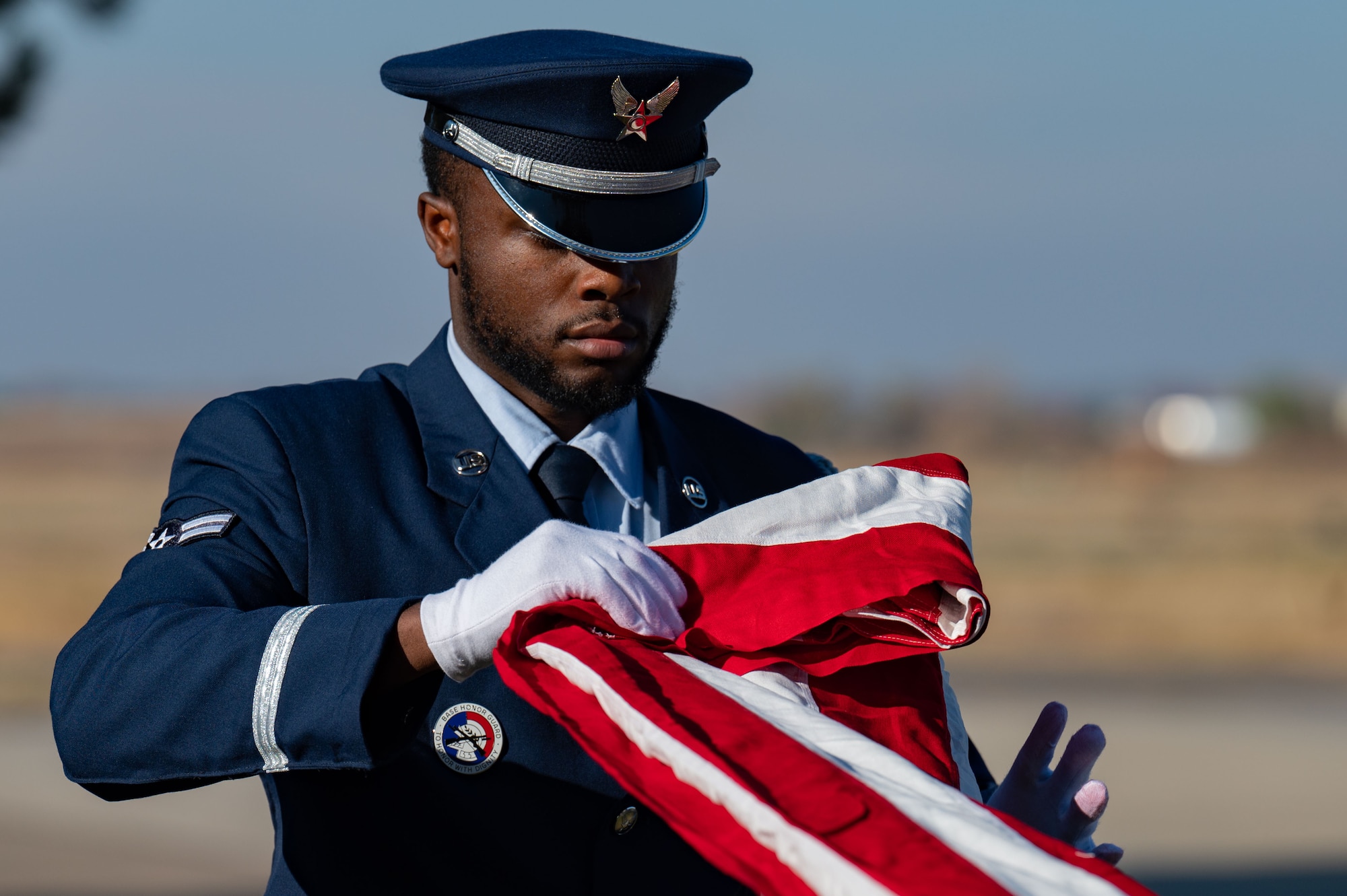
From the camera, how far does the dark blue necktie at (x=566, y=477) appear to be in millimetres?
2523

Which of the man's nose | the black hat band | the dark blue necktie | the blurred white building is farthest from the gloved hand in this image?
the blurred white building

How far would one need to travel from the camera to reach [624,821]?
7.54 ft

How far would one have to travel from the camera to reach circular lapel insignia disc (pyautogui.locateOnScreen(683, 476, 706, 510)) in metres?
2.64

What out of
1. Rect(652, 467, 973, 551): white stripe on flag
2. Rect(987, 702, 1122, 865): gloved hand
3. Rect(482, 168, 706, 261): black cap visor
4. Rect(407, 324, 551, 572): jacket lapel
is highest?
Rect(482, 168, 706, 261): black cap visor

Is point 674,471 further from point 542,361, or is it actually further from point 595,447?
point 542,361

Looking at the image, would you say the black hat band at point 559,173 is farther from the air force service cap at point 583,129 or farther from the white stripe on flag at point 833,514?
the white stripe on flag at point 833,514

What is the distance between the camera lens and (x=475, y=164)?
2.49 metres

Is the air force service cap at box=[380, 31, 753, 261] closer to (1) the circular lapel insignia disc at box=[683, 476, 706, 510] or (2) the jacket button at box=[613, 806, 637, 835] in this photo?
(1) the circular lapel insignia disc at box=[683, 476, 706, 510]

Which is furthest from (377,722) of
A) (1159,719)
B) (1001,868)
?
(1159,719)

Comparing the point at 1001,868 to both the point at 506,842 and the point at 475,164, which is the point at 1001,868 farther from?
the point at 475,164

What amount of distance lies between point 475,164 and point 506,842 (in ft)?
3.32

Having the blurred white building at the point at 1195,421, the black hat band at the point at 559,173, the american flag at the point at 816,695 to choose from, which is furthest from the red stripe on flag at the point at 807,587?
the blurred white building at the point at 1195,421

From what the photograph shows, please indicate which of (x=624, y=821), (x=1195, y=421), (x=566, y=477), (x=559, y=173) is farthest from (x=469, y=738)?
(x=1195, y=421)

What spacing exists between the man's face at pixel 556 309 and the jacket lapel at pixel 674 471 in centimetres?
18
